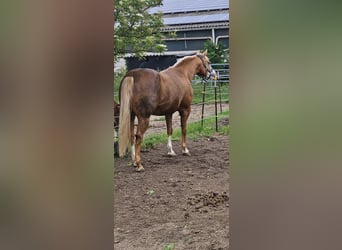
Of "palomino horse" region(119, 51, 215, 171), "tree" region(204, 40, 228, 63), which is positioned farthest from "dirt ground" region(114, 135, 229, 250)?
"tree" region(204, 40, 228, 63)

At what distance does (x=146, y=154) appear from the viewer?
320 cm

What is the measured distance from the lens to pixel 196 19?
1923 mm

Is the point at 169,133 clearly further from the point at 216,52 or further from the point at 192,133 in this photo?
the point at 216,52

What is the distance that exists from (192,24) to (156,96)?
1089 mm

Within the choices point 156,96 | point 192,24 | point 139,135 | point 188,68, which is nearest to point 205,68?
point 188,68

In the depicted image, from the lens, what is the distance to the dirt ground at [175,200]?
5.68 ft

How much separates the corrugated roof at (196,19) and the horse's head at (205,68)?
0.51 meters

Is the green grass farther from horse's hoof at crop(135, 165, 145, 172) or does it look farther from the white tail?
the white tail

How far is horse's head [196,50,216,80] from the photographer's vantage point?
109 inches

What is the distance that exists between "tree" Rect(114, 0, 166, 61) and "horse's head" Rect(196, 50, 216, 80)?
34 cm

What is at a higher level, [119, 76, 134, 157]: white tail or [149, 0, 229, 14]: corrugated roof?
[149, 0, 229, 14]: corrugated roof
